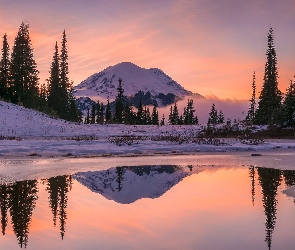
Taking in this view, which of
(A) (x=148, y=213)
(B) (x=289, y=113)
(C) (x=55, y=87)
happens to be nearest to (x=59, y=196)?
(A) (x=148, y=213)

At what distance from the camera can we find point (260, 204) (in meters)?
8.45

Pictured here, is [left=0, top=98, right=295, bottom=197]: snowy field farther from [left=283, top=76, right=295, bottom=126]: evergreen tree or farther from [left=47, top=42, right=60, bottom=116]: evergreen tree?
[left=47, top=42, right=60, bottom=116]: evergreen tree

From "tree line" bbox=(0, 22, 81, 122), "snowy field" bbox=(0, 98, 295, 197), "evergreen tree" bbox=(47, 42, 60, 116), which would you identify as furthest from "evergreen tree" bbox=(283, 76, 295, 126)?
"evergreen tree" bbox=(47, 42, 60, 116)

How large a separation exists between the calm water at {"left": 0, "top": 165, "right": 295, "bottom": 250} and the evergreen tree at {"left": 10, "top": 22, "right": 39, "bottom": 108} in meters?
53.4

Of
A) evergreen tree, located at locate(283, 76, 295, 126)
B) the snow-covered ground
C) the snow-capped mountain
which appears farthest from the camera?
evergreen tree, located at locate(283, 76, 295, 126)

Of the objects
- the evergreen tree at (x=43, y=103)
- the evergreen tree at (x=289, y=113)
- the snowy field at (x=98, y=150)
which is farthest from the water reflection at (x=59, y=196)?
the evergreen tree at (x=43, y=103)

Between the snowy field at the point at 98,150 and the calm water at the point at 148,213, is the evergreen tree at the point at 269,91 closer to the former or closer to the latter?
the snowy field at the point at 98,150

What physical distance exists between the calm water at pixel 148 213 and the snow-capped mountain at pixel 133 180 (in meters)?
0.03

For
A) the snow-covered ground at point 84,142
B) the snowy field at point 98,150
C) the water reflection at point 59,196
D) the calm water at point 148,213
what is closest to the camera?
the calm water at point 148,213

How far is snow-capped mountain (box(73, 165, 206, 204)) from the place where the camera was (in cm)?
986

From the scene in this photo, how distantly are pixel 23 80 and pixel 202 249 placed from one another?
2473 inches

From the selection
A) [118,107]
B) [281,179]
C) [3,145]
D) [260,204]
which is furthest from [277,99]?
[260,204]

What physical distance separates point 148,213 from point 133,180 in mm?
4601

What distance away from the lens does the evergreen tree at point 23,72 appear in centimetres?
6262
